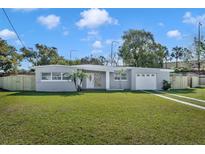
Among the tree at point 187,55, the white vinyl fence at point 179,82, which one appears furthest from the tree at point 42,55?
the tree at point 187,55

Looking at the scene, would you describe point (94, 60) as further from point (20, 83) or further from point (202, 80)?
point (20, 83)

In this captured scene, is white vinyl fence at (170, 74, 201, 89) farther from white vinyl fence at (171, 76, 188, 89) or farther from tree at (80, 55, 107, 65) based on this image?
tree at (80, 55, 107, 65)

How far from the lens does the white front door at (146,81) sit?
2745cm

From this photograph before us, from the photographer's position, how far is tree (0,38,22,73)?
99.5ft

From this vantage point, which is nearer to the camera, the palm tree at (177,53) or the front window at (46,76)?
the front window at (46,76)

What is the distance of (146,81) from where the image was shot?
27703 millimetres

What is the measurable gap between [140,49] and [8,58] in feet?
52.3

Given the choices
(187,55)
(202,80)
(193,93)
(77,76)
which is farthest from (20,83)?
(187,55)

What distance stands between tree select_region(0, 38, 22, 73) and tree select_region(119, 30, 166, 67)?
1335cm

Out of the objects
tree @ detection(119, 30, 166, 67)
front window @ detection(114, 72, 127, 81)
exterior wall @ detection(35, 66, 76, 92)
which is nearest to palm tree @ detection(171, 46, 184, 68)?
tree @ detection(119, 30, 166, 67)

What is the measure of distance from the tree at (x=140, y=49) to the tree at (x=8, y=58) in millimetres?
13354

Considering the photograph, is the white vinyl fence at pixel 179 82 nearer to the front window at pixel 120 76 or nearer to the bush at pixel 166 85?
the bush at pixel 166 85
